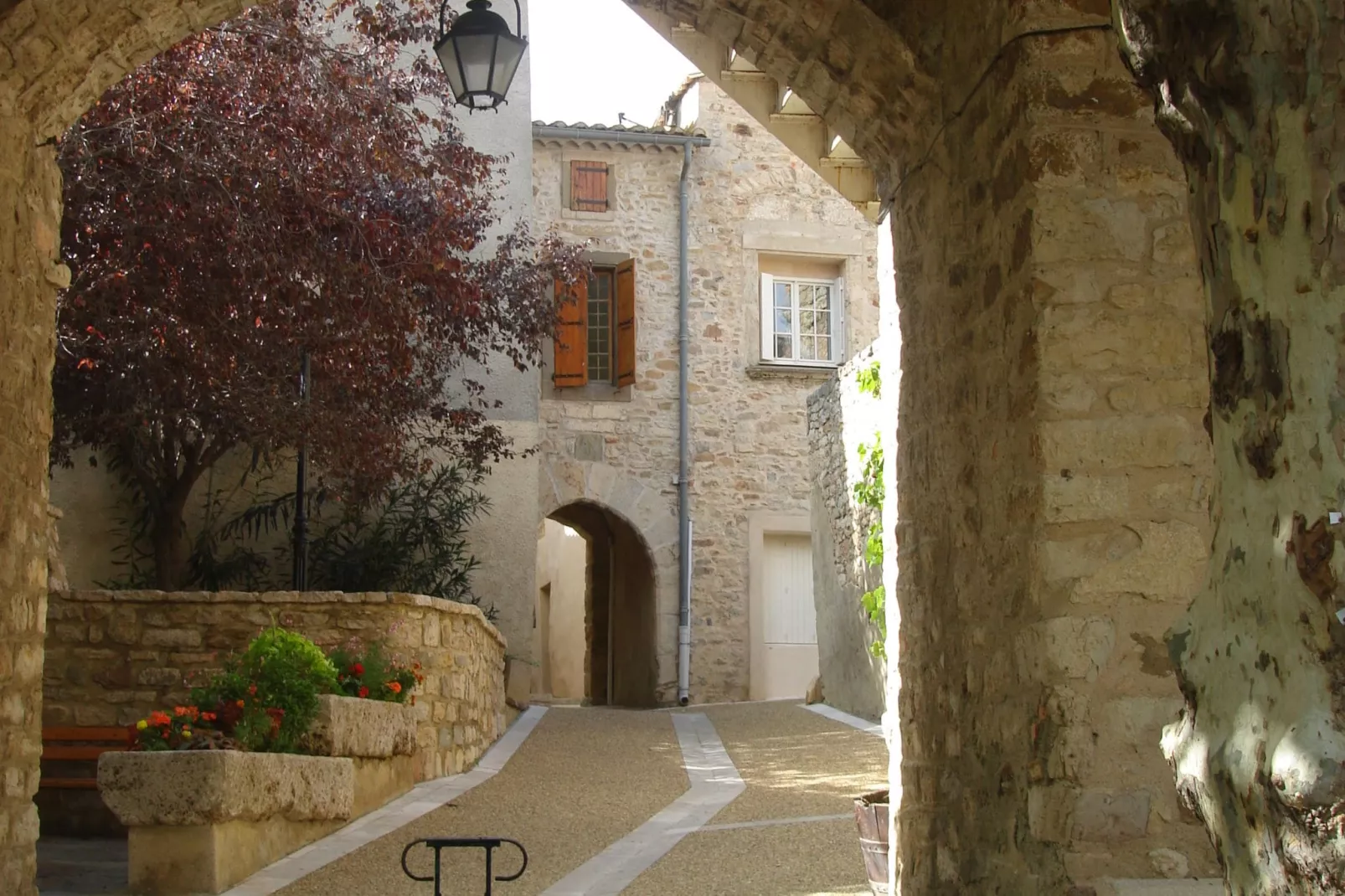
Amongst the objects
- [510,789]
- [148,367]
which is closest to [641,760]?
[510,789]

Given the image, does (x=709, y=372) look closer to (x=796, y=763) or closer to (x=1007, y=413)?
(x=796, y=763)

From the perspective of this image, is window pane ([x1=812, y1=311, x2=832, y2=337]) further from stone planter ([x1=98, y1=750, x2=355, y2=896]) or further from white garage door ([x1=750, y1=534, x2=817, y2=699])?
stone planter ([x1=98, y1=750, x2=355, y2=896])

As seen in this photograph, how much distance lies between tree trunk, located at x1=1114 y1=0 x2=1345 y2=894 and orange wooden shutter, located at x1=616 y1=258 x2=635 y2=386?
13.1 m

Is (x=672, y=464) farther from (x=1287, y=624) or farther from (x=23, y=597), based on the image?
(x=1287, y=624)

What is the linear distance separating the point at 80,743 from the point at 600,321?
895 centimetres

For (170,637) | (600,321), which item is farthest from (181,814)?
(600,321)

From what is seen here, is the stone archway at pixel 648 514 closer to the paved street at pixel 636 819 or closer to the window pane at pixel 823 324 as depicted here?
the window pane at pixel 823 324

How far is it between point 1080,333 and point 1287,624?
2.06m

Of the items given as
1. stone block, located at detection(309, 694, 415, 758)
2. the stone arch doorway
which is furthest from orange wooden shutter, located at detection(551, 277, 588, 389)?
stone block, located at detection(309, 694, 415, 758)

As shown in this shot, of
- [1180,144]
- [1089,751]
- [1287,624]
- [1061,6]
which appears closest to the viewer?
[1287,624]

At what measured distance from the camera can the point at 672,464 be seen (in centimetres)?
1518

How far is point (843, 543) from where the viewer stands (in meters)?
11.7

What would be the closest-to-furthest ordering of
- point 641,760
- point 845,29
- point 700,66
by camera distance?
point 845,29
point 700,66
point 641,760

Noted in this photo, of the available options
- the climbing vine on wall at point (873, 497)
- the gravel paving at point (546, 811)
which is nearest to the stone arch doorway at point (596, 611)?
the gravel paving at point (546, 811)
